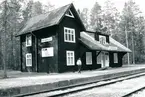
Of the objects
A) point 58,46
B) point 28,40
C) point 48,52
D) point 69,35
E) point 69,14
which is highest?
point 69,14

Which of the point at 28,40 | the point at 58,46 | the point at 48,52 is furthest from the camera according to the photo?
the point at 28,40

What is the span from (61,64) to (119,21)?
4384cm

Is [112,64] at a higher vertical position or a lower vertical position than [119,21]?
lower

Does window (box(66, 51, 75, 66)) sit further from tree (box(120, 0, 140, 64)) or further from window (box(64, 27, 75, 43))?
tree (box(120, 0, 140, 64))

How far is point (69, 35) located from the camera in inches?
1061

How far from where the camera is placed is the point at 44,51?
2659 cm

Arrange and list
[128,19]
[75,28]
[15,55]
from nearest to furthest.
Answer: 1. [75,28]
2. [15,55]
3. [128,19]

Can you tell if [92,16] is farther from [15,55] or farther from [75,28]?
[75,28]

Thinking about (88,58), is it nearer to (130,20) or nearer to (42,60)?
(42,60)

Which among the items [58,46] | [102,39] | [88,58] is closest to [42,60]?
[58,46]

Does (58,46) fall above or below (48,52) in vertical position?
above

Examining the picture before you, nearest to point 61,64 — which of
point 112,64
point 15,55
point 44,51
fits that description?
point 44,51

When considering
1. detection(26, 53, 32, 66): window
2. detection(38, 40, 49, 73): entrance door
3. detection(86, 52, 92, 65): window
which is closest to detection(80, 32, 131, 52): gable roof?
detection(86, 52, 92, 65): window

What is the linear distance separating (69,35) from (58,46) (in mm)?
2615
